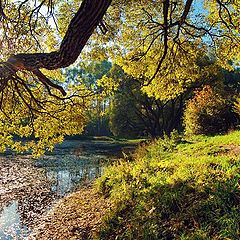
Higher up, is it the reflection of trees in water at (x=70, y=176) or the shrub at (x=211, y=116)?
the shrub at (x=211, y=116)

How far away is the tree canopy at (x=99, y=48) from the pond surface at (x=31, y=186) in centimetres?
229

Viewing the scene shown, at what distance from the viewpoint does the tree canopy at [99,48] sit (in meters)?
6.92

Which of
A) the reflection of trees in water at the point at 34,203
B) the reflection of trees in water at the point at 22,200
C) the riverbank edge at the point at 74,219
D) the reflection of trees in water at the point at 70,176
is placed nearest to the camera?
the riverbank edge at the point at 74,219

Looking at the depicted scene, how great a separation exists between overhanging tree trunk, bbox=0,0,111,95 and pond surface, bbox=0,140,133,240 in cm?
486

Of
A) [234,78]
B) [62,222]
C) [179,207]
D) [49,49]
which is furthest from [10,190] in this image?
[234,78]

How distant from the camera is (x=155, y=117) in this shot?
34.0 meters

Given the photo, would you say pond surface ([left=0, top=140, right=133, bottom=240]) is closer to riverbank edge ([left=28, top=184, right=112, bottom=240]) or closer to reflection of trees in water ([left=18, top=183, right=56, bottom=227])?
reflection of trees in water ([left=18, top=183, right=56, bottom=227])

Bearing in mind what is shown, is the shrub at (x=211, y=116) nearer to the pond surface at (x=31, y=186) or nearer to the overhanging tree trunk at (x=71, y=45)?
the pond surface at (x=31, y=186)

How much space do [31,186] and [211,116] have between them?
1041 centimetres

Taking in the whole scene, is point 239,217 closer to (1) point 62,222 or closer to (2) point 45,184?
(1) point 62,222

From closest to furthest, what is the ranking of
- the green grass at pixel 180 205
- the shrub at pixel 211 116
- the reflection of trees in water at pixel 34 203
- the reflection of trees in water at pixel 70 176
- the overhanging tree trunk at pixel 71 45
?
the overhanging tree trunk at pixel 71 45 → the green grass at pixel 180 205 → the reflection of trees in water at pixel 34 203 → the reflection of trees in water at pixel 70 176 → the shrub at pixel 211 116

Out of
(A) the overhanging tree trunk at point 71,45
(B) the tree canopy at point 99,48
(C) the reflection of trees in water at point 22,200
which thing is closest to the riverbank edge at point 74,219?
(C) the reflection of trees in water at point 22,200

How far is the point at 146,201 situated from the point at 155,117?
27.9m

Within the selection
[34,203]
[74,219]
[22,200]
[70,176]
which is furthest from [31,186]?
[74,219]
